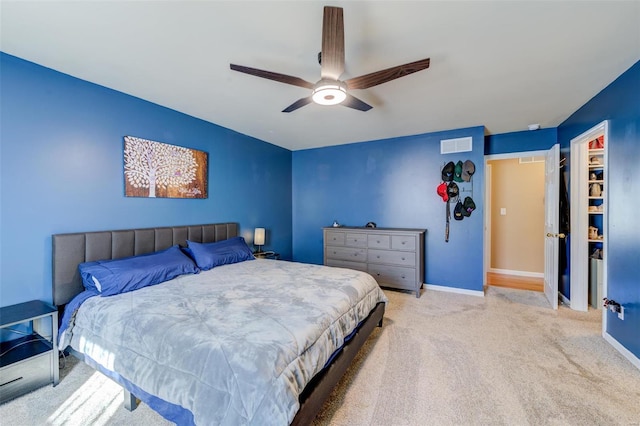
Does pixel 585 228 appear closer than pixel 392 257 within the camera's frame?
Yes

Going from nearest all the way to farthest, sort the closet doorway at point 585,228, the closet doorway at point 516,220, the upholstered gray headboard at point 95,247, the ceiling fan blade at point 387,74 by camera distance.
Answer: the ceiling fan blade at point 387,74, the upholstered gray headboard at point 95,247, the closet doorway at point 585,228, the closet doorway at point 516,220

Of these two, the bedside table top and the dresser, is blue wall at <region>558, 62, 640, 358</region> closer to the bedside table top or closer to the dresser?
the dresser

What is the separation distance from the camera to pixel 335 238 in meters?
4.75

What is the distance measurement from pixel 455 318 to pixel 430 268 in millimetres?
1305

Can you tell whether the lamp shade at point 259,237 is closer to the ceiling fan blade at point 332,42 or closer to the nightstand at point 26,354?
the nightstand at point 26,354

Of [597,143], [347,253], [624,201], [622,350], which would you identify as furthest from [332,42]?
[597,143]

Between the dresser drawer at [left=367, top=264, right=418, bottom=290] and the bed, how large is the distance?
4.73 ft

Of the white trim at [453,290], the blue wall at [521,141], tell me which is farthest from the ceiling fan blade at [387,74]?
the white trim at [453,290]

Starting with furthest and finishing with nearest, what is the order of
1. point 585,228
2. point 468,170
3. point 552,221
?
point 468,170 < point 552,221 < point 585,228

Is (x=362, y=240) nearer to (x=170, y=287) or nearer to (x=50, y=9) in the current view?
(x=170, y=287)

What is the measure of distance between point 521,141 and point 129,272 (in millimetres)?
5563

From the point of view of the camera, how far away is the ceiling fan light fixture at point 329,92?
1941 millimetres

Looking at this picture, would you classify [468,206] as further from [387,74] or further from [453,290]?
[387,74]

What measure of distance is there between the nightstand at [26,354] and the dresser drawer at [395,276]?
12.4 feet
